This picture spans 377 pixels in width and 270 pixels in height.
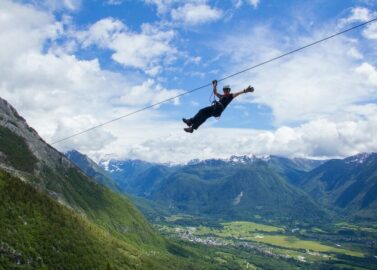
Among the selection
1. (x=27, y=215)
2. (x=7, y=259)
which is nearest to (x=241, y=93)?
(x=7, y=259)

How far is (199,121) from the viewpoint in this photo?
4762 cm

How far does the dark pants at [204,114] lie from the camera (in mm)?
46031

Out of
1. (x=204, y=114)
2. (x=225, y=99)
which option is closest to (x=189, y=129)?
(x=204, y=114)

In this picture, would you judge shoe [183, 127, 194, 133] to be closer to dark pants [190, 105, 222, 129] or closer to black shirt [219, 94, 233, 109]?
dark pants [190, 105, 222, 129]

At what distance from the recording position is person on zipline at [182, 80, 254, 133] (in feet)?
147

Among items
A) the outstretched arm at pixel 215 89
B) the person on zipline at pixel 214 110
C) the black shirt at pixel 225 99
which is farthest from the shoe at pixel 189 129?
the outstretched arm at pixel 215 89

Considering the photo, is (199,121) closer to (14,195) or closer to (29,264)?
(29,264)

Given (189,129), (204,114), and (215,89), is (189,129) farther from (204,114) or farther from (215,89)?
(215,89)

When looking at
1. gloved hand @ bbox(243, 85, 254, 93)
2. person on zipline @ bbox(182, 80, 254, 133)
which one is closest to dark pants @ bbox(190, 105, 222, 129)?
person on zipline @ bbox(182, 80, 254, 133)

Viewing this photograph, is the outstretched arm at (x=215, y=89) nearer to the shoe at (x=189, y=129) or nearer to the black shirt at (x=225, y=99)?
the black shirt at (x=225, y=99)

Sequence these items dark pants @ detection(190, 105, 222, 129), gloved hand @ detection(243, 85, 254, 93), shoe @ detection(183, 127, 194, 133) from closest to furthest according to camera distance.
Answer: gloved hand @ detection(243, 85, 254, 93) → dark pants @ detection(190, 105, 222, 129) → shoe @ detection(183, 127, 194, 133)

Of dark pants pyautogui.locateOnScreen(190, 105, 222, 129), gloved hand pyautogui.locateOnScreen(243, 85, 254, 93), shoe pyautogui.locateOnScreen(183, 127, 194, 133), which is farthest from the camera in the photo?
shoe pyautogui.locateOnScreen(183, 127, 194, 133)

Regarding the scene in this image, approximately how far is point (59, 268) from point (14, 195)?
125 ft

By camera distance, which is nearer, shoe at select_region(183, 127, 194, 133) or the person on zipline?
the person on zipline
